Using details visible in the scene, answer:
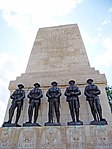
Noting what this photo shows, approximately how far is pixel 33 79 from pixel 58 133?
389 centimetres

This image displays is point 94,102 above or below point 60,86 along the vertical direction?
below

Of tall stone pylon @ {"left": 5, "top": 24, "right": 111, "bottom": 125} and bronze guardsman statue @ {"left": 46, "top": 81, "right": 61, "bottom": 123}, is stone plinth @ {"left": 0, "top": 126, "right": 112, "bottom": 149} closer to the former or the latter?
bronze guardsman statue @ {"left": 46, "top": 81, "right": 61, "bottom": 123}

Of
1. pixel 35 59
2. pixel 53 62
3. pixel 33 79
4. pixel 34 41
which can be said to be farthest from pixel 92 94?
pixel 34 41

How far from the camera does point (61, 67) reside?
10.3 meters

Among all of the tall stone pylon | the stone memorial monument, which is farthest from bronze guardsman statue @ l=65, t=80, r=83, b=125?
the tall stone pylon

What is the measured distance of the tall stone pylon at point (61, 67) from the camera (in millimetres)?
8209

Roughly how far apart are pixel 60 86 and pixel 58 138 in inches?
129

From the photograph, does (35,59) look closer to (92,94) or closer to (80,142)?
(92,94)

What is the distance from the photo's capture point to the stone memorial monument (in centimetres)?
601

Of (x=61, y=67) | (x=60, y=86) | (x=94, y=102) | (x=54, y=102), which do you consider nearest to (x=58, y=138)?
(x=54, y=102)

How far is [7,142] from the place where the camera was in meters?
6.24

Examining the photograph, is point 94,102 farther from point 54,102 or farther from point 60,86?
point 60,86

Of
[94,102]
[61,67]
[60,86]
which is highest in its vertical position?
[61,67]

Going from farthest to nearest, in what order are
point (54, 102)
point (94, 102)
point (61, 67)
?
point (61, 67) < point (54, 102) < point (94, 102)
